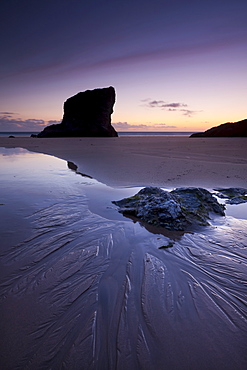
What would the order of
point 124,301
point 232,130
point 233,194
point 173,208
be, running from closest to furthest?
point 124,301 < point 173,208 < point 233,194 < point 232,130

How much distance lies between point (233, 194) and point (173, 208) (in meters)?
2.00

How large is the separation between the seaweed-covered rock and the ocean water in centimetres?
88

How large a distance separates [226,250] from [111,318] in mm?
1500

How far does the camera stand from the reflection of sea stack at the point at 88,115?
37.5m

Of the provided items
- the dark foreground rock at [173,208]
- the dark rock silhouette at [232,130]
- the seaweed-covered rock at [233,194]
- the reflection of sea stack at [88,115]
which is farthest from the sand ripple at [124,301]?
the reflection of sea stack at [88,115]

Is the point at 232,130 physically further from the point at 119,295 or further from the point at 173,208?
the point at 119,295

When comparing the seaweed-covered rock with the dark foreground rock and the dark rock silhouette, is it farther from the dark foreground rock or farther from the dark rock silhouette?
the dark rock silhouette

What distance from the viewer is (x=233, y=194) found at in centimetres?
422

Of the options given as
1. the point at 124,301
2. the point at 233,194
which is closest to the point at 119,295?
the point at 124,301

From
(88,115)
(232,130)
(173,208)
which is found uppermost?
(88,115)

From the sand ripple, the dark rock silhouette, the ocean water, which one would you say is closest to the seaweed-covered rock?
the ocean water

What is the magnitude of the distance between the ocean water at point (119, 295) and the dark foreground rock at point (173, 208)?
0.22m

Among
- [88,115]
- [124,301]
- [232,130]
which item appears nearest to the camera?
[124,301]

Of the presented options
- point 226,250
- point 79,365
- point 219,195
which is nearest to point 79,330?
point 79,365
